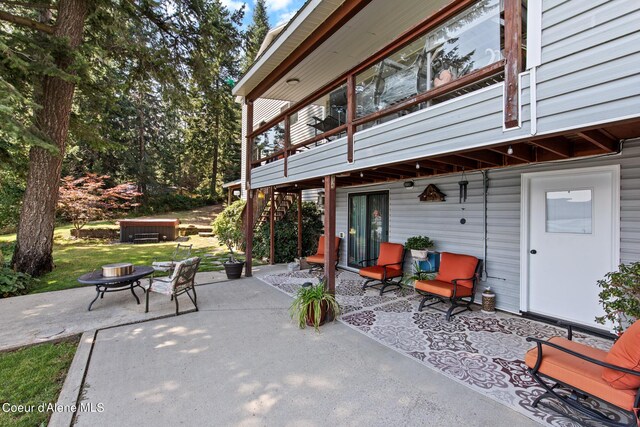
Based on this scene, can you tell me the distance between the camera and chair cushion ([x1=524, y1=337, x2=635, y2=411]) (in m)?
2.12

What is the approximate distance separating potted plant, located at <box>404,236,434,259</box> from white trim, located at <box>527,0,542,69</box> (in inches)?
154

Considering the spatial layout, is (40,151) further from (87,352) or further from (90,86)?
(87,352)

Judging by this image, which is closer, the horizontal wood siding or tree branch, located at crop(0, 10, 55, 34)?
the horizontal wood siding

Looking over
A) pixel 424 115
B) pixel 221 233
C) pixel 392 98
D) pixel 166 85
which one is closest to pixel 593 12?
pixel 424 115

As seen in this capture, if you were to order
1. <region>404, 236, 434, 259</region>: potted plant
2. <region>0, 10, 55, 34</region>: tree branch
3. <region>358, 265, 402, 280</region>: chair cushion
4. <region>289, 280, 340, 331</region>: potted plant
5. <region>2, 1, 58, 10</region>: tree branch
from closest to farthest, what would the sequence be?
<region>289, 280, 340, 331</region>: potted plant, <region>404, 236, 434, 259</region>: potted plant, <region>358, 265, 402, 280</region>: chair cushion, <region>0, 10, 55, 34</region>: tree branch, <region>2, 1, 58, 10</region>: tree branch

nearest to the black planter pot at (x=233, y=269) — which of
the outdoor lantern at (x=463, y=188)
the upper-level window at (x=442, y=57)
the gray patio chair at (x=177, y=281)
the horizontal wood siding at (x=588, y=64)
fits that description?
the gray patio chair at (x=177, y=281)

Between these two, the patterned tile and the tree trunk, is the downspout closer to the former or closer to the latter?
the patterned tile

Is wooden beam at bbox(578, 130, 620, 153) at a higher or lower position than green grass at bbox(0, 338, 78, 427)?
higher

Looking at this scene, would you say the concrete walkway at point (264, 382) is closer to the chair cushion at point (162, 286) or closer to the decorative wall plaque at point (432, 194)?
the chair cushion at point (162, 286)

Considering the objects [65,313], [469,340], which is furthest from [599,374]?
[65,313]

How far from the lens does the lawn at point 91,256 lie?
280 inches

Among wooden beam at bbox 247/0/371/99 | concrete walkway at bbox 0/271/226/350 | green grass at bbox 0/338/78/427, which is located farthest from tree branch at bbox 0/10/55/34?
green grass at bbox 0/338/78/427

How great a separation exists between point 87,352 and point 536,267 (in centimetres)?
639

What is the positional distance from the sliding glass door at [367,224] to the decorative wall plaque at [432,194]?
134 centimetres
